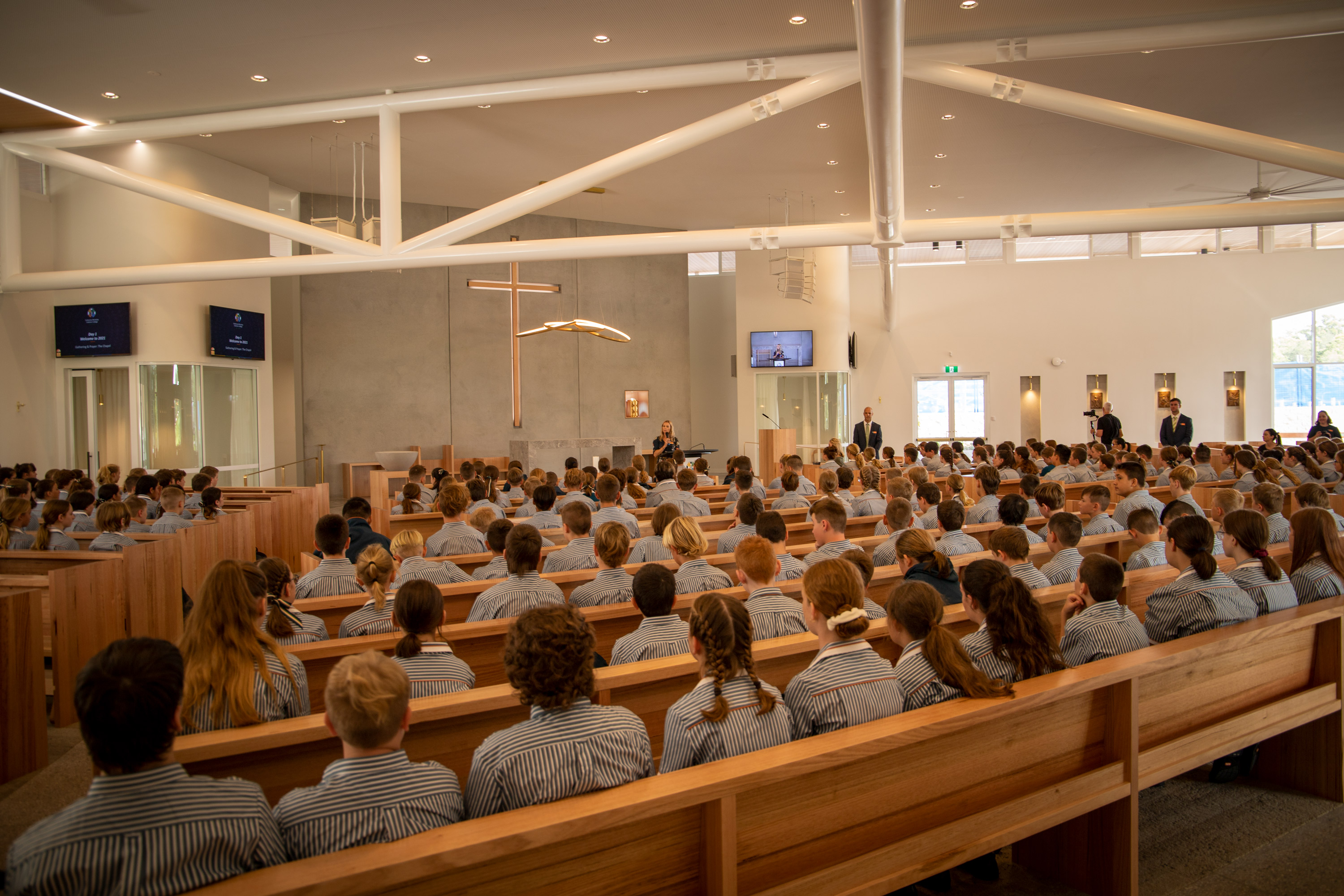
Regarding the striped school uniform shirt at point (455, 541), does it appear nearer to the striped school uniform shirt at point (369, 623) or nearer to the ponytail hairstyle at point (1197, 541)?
the striped school uniform shirt at point (369, 623)

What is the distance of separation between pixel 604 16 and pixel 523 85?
168cm

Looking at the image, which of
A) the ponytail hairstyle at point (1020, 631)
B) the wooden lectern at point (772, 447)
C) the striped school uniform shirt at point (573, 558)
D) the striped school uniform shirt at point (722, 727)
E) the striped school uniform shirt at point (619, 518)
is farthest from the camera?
the wooden lectern at point (772, 447)

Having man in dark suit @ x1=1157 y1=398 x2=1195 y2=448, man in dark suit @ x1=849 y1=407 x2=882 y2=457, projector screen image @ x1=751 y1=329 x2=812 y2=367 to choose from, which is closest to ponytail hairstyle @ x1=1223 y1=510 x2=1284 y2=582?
man in dark suit @ x1=1157 y1=398 x2=1195 y2=448

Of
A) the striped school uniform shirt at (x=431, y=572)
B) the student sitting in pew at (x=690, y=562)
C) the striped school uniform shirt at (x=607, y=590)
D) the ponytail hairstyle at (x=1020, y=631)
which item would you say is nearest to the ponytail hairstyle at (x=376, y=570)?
the striped school uniform shirt at (x=431, y=572)

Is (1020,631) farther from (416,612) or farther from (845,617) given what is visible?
(416,612)

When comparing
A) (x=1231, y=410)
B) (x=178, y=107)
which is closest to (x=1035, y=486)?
(x=178, y=107)

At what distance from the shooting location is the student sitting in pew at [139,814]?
4.72 ft

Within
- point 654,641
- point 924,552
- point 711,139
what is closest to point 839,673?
point 654,641

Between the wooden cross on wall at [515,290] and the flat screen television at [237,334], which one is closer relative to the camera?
the flat screen television at [237,334]

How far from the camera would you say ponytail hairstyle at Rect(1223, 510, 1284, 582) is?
3.22 m

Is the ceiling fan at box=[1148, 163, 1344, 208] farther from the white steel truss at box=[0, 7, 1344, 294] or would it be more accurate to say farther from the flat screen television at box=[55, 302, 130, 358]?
the flat screen television at box=[55, 302, 130, 358]

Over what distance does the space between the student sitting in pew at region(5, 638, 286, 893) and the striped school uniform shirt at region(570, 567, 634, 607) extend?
2205 mm

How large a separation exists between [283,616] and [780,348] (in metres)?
14.3

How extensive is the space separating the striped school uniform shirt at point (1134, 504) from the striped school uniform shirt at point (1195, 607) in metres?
3.00
